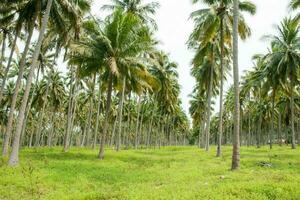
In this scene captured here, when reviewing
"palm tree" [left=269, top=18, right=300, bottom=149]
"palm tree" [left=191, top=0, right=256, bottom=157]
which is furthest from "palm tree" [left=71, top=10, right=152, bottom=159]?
"palm tree" [left=269, top=18, right=300, bottom=149]

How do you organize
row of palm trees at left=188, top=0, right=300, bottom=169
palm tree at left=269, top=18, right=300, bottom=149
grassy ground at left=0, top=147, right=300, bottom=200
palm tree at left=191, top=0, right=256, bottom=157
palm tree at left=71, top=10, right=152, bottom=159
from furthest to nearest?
palm tree at left=269, top=18, right=300, bottom=149
palm tree at left=191, top=0, right=256, bottom=157
palm tree at left=71, top=10, right=152, bottom=159
row of palm trees at left=188, top=0, right=300, bottom=169
grassy ground at left=0, top=147, right=300, bottom=200

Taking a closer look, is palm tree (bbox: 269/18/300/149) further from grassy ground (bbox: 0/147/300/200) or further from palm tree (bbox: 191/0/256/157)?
grassy ground (bbox: 0/147/300/200)

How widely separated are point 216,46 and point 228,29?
3891mm

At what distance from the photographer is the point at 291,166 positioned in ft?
60.4

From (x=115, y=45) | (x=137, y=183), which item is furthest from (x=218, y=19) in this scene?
(x=137, y=183)

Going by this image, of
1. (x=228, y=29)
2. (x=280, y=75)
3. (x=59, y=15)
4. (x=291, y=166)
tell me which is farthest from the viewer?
(x=280, y=75)

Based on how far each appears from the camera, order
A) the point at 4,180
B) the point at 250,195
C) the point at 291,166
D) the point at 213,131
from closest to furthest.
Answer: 1. the point at 250,195
2. the point at 4,180
3. the point at 291,166
4. the point at 213,131

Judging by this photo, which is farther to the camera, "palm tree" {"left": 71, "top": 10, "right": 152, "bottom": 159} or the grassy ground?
"palm tree" {"left": 71, "top": 10, "right": 152, "bottom": 159}

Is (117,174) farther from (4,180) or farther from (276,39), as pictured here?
(276,39)

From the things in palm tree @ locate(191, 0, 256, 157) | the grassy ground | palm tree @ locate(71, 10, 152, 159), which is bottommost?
the grassy ground

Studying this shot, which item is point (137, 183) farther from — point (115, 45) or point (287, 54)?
point (287, 54)

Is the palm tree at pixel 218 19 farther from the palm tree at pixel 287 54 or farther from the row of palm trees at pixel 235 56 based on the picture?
the palm tree at pixel 287 54

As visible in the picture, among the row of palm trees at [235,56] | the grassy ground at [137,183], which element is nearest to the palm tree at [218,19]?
the row of palm trees at [235,56]

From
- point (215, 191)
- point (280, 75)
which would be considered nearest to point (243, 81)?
point (280, 75)
